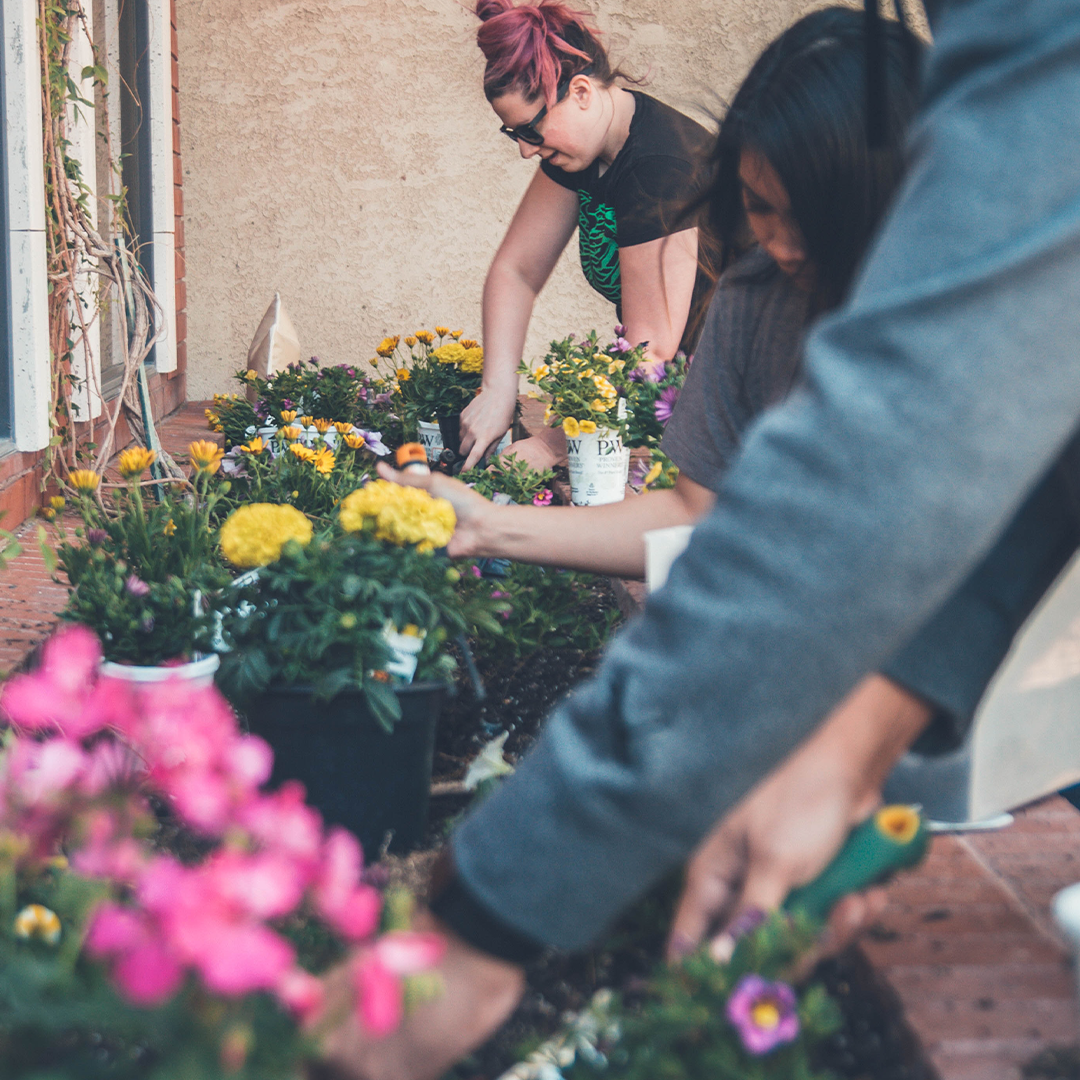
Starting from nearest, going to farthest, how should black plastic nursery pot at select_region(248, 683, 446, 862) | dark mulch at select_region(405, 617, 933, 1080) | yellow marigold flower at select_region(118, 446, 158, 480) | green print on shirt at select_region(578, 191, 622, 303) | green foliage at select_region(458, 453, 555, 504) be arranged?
1. dark mulch at select_region(405, 617, 933, 1080)
2. black plastic nursery pot at select_region(248, 683, 446, 862)
3. yellow marigold flower at select_region(118, 446, 158, 480)
4. green foliage at select_region(458, 453, 555, 504)
5. green print on shirt at select_region(578, 191, 622, 303)

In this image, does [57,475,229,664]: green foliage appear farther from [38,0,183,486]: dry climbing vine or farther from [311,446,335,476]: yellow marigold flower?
[38,0,183,486]: dry climbing vine

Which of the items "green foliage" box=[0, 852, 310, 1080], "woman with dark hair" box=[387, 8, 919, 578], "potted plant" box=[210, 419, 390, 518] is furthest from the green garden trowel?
"potted plant" box=[210, 419, 390, 518]

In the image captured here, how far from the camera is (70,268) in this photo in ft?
9.36

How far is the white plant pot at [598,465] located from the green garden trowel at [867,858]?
2.03 metres

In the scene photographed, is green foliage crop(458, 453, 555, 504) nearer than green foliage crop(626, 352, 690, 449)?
Yes

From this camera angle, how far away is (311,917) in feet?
3.37

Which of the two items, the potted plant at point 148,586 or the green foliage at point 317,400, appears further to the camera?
the green foliage at point 317,400

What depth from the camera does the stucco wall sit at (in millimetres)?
5164

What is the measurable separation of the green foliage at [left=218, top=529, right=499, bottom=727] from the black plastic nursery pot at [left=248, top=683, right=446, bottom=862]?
3 cm

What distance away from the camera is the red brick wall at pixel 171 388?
258cm

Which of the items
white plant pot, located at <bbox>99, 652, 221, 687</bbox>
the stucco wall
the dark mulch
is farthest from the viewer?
the stucco wall

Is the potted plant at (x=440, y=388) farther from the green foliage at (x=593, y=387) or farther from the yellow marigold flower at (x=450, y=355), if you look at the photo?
the green foliage at (x=593, y=387)

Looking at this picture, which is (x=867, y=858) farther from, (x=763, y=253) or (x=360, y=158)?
(x=360, y=158)

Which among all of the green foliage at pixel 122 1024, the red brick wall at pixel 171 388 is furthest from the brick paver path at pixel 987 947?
the red brick wall at pixel 171 388
